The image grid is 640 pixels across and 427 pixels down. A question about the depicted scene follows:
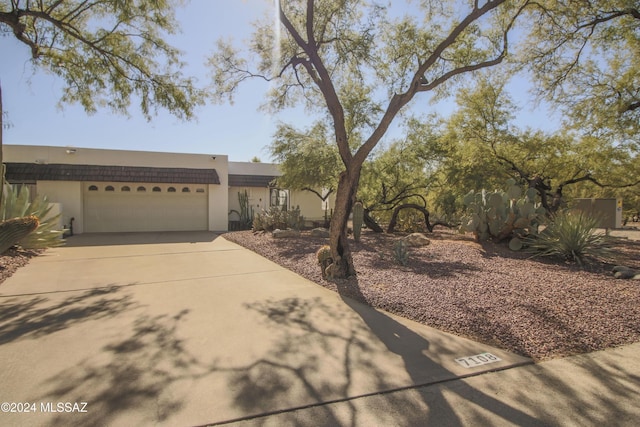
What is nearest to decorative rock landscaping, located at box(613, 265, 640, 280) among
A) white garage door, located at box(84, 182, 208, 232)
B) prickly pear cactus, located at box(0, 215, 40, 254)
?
prickly pear cactus, located at box(0, 215, 40, 254)

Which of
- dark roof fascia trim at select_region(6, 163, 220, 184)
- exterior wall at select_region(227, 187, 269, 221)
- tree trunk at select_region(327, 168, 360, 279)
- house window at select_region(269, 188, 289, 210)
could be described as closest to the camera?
tree trunk at select_region(327, 168, 360, 279)

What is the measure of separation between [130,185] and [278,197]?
795cm

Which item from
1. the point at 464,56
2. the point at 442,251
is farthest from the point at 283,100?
the point at 442,251

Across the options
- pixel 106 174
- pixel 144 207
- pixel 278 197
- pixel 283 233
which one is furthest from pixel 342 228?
pixel 278 197

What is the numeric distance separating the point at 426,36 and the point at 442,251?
5926mm

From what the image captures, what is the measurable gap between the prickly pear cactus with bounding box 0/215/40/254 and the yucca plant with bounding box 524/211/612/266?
487 inches

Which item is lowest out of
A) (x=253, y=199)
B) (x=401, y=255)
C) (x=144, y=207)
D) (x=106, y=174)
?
(x=401, y=255)

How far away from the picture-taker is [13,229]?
26.3 feet

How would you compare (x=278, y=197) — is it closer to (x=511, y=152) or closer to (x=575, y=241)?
(x=511, y=152)

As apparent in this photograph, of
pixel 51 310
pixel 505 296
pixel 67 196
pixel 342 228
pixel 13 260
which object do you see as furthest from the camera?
pixel 67 196

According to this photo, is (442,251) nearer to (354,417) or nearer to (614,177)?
(354,417)

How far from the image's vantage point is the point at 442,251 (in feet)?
33.2

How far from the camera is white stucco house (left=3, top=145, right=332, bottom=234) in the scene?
16078mm

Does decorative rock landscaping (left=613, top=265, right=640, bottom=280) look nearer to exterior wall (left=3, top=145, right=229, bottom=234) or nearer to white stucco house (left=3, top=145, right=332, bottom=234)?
white stucco house (left=3, top=145, right=332, bottom=234)
